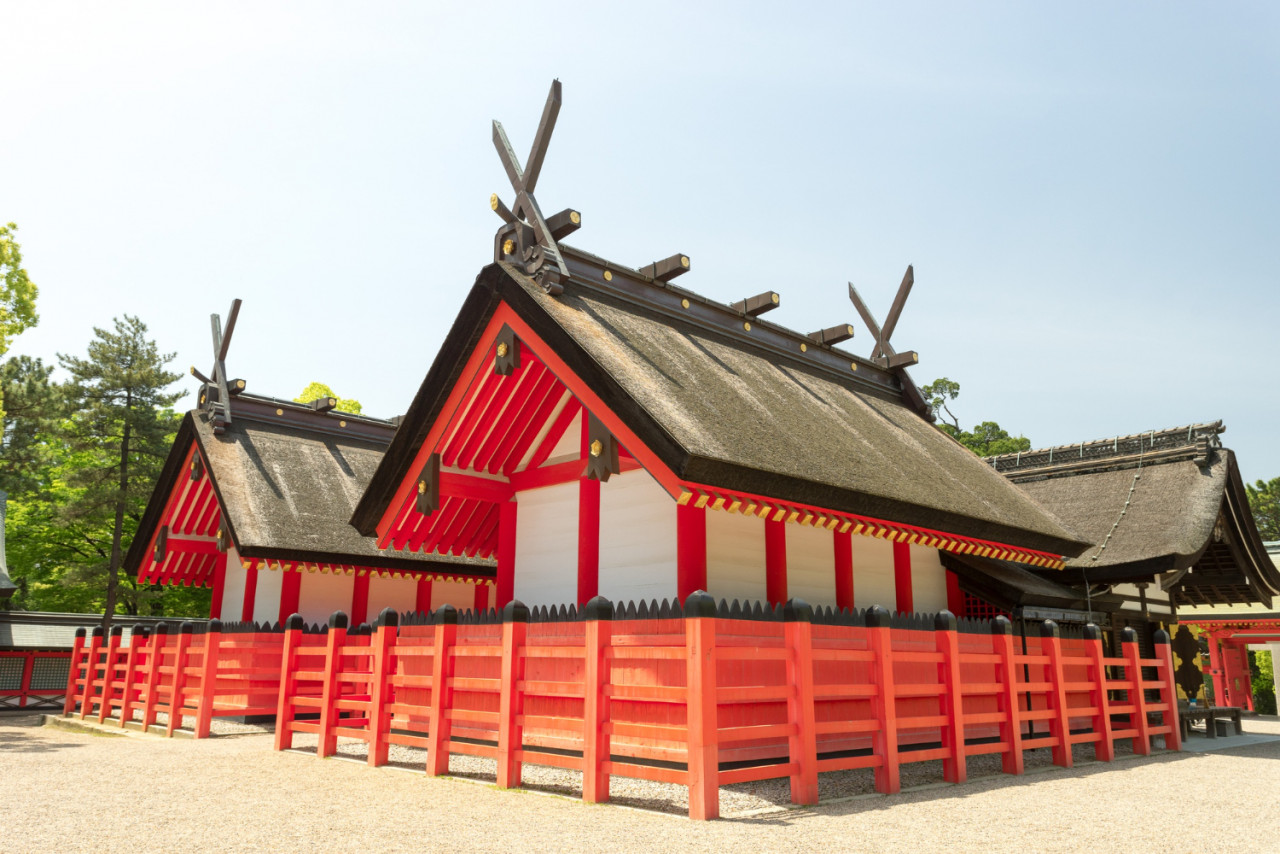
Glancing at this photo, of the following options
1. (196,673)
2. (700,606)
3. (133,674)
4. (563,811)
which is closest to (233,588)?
(133,674)

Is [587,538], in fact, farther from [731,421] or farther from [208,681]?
[208,681]

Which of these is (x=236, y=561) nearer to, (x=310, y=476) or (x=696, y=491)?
(x=310, y=476)

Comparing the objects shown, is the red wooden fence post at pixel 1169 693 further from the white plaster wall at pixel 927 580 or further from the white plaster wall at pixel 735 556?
the white plaster wall at pixel 735 556

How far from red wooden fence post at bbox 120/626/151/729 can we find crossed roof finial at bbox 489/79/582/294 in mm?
8574

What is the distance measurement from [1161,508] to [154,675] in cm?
1588

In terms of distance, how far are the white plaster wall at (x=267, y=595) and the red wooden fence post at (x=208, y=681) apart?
402cm

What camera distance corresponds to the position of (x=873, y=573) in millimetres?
11508

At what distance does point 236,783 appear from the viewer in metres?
7.42

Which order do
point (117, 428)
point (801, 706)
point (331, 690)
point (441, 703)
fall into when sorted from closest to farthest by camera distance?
point (801, 706) → point (441, 703) → point (331, 690) → point (117, 428)

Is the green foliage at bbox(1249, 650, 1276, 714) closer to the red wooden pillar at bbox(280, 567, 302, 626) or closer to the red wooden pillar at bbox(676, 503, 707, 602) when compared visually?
the red wooden pillar at bbox(676, 503, 707, 602)

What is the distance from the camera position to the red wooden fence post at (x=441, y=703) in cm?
780

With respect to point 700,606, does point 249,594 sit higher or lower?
higher

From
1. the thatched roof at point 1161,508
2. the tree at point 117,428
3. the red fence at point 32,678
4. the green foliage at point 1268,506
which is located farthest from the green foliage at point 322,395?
the green foliage at point 1268,506

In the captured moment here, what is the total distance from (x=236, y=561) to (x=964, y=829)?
595 inches
